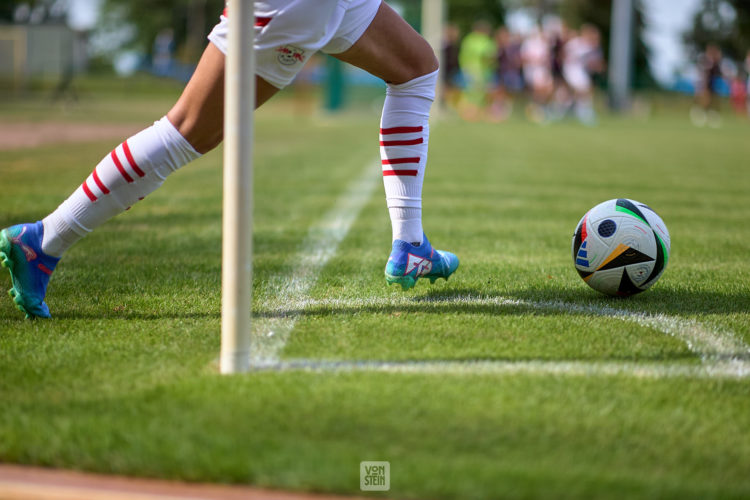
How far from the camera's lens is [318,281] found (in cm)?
366

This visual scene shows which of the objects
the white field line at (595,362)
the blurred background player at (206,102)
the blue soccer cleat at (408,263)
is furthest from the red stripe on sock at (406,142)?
the white field line at (595,362)

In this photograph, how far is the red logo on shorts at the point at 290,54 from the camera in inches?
104

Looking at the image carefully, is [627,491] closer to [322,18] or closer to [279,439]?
[279,439]

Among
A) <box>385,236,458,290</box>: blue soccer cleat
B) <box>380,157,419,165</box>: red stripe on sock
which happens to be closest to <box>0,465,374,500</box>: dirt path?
<box>385,236,458,290</box>: blue soccer cleat

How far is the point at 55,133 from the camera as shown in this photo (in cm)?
1441

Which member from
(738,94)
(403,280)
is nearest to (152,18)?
(738,94)

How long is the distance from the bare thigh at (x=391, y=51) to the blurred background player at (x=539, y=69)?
898 inches

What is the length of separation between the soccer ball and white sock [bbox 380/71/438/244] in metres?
0.73

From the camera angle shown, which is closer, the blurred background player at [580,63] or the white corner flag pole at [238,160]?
the white corner flag pole at [238,160]

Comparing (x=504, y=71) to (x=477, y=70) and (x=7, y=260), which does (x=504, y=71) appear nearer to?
(x=477, y=70)

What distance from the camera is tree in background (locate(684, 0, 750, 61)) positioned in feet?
214

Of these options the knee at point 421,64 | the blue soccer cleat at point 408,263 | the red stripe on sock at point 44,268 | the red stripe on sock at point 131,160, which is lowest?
the blue soccer cleat at point 408,263

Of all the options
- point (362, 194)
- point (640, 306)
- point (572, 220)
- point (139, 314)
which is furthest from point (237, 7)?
point (362, 194)

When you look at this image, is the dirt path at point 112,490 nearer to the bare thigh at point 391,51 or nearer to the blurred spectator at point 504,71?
the bare thigh at point 391,51
